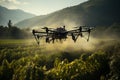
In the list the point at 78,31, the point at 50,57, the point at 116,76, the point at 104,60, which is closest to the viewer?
the point at 78,31

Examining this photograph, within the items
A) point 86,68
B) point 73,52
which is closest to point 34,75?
point 86,68

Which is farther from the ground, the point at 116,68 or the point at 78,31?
the point at 78,31

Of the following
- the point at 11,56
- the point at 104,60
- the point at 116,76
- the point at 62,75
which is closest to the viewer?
the point at 116,76

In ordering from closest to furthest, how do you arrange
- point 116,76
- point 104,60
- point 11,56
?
point 116,76
point 104,60
point 11,56

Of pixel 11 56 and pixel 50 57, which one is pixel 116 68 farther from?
pixel 11 56

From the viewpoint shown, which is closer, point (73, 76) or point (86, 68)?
point (73, 76)

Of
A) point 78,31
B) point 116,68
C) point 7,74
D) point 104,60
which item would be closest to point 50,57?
point 7,74

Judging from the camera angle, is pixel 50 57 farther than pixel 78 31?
Answer: Yes

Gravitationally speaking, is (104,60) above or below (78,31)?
below

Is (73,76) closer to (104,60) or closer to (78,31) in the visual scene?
(104,60)
